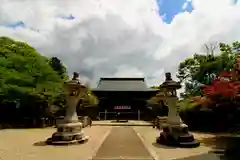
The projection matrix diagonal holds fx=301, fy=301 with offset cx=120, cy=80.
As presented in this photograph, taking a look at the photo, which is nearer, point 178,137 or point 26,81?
point 178,137

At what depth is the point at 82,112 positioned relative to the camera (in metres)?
38.0

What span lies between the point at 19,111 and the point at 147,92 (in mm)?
19396

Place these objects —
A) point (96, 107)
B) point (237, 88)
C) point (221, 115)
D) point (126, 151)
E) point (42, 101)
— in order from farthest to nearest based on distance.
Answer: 1. point (96, 107)
2. point (42, 101)
3. point (221, 115)
4. point (237, 88)
5. point (126, 151)

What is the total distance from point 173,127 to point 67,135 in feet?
15.6

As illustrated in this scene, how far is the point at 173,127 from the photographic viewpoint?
13648mm

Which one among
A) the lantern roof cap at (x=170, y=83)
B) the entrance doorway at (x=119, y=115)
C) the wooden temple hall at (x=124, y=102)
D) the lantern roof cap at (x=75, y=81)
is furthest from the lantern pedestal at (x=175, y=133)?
the entrance doorway at (x=119, y=115)

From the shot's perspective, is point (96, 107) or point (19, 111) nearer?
point (19, 111)

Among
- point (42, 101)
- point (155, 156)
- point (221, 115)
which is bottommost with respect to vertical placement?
point (155, 156)

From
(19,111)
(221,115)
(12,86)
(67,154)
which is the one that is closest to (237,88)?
(67,154)

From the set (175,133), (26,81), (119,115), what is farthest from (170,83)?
(119,115)

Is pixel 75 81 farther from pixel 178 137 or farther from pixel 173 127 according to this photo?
pixel 178 137

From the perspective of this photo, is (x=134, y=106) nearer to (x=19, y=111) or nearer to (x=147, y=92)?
(x=147, y=92)

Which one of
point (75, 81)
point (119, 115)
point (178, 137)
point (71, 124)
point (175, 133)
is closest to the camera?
point (178, 137)

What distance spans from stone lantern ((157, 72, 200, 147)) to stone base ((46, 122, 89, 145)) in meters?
3.81
